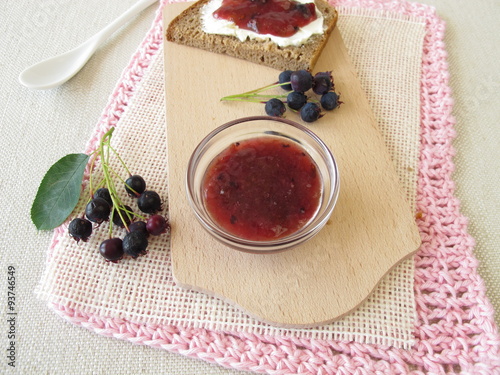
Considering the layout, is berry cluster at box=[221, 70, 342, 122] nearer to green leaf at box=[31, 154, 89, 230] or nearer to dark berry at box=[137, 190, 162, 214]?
dark berry at box=[137, 190, 162, 214]

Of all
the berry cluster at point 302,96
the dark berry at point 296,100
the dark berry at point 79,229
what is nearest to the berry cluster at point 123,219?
the dark berry at point 79,229

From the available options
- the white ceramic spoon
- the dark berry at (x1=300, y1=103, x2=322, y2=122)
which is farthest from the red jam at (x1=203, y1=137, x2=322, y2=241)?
the white ceramic spoon

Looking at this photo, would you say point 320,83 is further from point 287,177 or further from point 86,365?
point 86,365

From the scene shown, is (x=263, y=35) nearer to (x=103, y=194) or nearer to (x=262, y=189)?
(x=262, y=189)

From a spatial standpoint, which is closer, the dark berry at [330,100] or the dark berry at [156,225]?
the dark berry at [156,225]

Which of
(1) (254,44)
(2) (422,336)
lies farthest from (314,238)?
(1) (254,44)

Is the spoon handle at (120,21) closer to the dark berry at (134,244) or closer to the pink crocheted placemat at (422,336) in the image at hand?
the dark berry at (134,244)

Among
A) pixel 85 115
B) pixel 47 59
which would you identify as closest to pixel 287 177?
pixel 85 115
